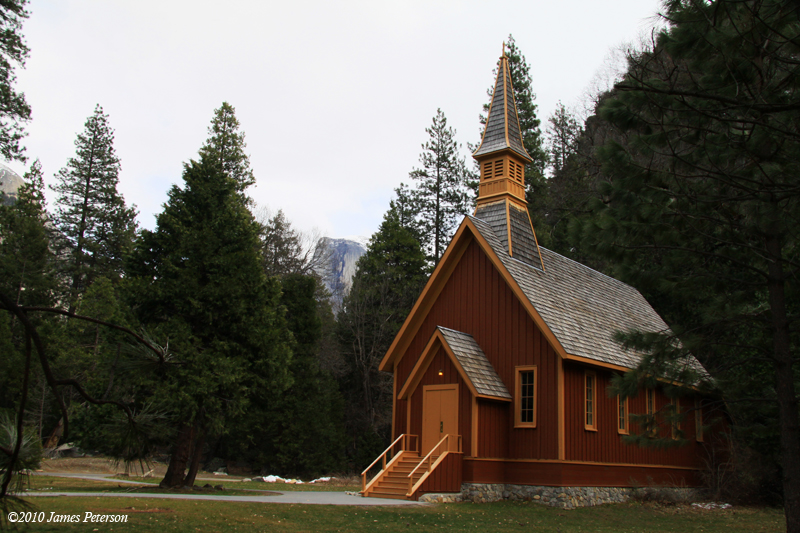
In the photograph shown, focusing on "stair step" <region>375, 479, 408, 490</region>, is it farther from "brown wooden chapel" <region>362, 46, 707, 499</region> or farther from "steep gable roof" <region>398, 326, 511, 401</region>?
"steep gable roof" <region>398, 326, 511, 401</region>

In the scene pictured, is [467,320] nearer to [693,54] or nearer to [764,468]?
[764,468]

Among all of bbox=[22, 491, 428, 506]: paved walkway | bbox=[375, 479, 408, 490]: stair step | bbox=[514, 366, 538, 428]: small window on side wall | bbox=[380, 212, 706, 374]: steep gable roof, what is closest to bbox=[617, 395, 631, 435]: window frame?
bbox=[380, 212, 706, 374]: steep gable roof

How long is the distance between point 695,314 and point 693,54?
1909 cm

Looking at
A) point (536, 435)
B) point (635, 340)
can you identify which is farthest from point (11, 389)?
point (635, 340)

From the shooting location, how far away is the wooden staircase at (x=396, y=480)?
14863 millimetres

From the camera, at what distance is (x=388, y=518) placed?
11.0 m

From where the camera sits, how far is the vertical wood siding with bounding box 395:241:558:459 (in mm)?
15727

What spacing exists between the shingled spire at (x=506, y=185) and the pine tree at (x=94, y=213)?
28.2 metres

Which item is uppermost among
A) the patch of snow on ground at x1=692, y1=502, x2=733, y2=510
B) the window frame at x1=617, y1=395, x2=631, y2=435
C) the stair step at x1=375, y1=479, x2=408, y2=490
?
the window frame at x1=617, y1=395, x2=631, y2=435

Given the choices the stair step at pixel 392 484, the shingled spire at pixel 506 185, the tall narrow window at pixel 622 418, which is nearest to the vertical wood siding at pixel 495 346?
the shingled spire at pixel 506 185

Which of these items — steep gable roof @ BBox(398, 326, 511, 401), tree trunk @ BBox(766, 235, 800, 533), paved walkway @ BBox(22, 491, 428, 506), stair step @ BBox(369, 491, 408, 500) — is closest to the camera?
tree trunk @ BBox(766, 235, 800, 533)

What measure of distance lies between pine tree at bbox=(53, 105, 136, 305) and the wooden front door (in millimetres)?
29599

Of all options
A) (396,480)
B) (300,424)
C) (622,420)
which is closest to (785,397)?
(396,480)

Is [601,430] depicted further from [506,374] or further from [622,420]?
[506,374]
